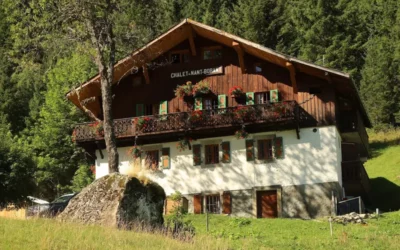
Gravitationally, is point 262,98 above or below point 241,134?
above

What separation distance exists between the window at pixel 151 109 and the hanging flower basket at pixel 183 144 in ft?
9.12

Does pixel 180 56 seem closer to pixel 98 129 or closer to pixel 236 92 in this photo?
pixel 236 92

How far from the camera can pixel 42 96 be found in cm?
6619

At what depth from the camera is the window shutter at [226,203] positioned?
3438 centimetres

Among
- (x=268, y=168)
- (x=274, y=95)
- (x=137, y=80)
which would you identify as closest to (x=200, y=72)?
(x=137, y=80)

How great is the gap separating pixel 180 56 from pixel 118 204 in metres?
20.4

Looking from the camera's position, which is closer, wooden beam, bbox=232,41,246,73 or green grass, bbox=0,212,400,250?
green grass, bbox=0,212,400,250

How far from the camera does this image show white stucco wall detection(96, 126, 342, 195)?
33656 millimetres

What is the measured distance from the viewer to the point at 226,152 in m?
35.4

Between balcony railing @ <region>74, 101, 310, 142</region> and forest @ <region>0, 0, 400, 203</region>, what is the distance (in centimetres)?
479

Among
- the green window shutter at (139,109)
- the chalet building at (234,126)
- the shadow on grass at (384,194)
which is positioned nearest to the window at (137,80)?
the chalet building at (234,126)

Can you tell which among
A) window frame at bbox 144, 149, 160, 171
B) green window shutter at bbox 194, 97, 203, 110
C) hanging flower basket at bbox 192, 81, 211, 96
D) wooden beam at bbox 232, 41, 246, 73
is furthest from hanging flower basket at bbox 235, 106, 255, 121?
window frame at bbox 144, 149, 160, 171

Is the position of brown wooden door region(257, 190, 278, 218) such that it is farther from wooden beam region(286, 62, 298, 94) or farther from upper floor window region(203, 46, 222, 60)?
upper floor window region(203, 46, 222, 60)

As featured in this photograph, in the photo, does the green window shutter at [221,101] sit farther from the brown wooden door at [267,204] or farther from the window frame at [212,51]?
the brown wooden door at [267,204]
